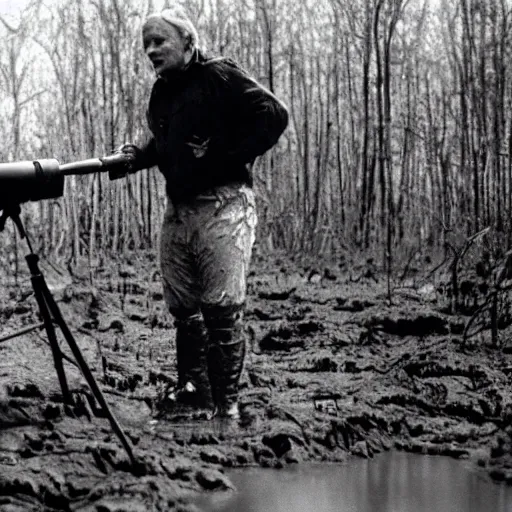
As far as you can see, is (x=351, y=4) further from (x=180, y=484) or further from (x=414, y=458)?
(x=180, y=484)

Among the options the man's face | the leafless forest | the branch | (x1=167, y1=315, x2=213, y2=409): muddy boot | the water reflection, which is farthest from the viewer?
the branch

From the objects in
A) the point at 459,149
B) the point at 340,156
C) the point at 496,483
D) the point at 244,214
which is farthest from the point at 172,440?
the point at 459,149

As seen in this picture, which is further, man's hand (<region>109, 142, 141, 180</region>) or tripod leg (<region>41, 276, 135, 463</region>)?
man's hand (<region>109, 142, 141, 180</region>)

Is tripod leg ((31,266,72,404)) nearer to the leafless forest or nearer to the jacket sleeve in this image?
the jacket sleeve

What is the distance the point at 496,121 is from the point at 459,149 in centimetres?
28

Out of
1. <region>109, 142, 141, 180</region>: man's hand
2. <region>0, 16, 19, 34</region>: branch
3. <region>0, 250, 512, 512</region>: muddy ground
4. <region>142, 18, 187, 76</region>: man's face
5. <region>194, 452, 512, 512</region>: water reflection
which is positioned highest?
<region>0, 16, 19, 34</region>: branch

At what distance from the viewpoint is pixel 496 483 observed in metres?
3.24

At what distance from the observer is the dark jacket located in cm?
358

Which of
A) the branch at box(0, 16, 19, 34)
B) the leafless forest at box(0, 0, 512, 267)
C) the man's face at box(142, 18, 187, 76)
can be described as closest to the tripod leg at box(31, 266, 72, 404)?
the man's face at box(142, 18, 187, 76)

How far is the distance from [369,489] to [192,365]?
3.10 ft

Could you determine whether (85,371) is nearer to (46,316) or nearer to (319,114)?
(46,316)

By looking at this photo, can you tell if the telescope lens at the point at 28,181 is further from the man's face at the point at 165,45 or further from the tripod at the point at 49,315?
the man's face at the point at 165,45

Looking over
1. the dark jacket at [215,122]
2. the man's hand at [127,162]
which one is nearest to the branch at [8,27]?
the man's hand at [127,162]

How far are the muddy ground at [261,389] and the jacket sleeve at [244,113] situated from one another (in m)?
1.09
